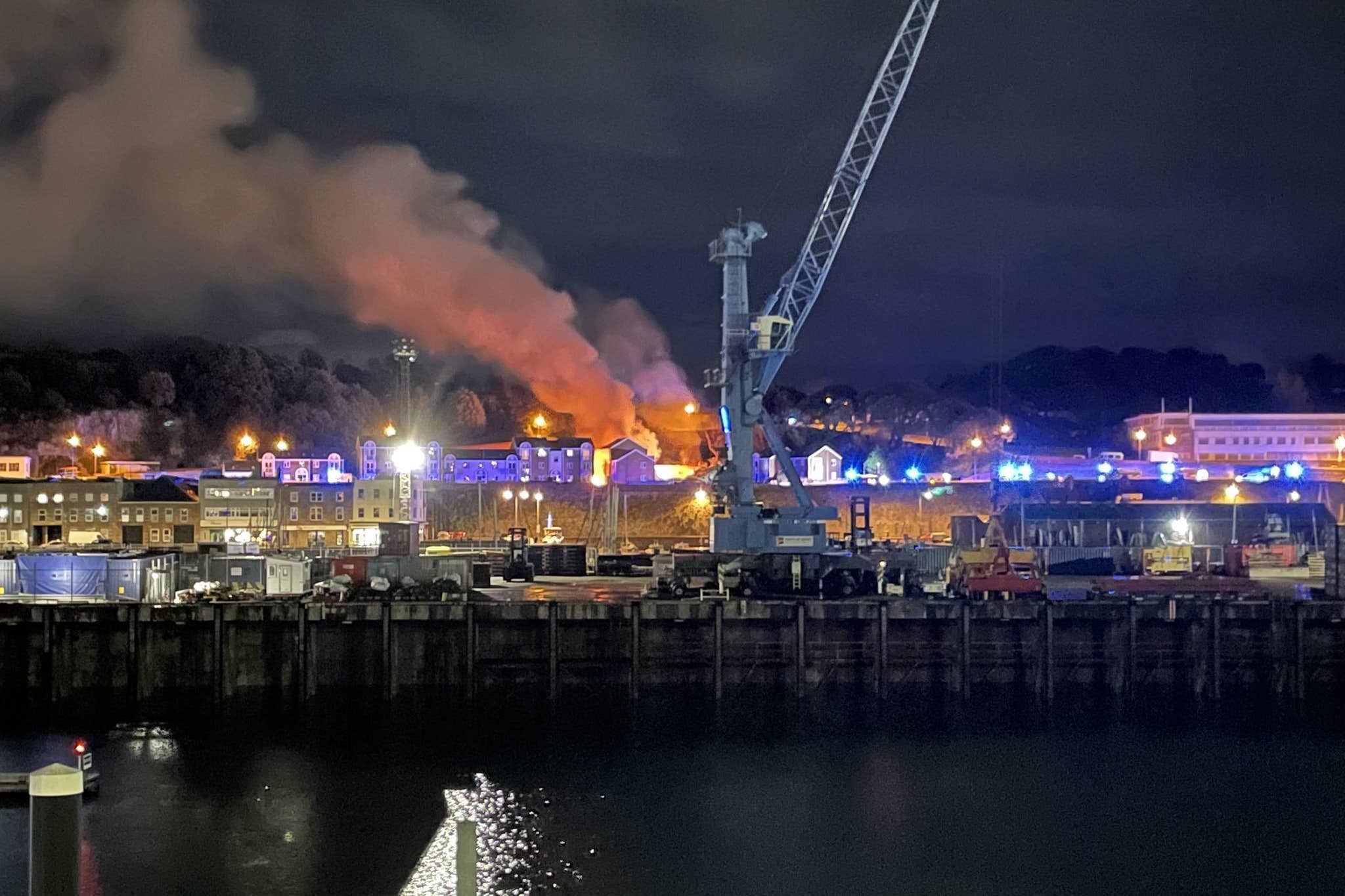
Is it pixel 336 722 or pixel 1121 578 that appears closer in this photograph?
pixel 336 722

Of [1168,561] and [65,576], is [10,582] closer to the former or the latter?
[65,576]

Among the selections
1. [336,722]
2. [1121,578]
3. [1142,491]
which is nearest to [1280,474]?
[1142,491]

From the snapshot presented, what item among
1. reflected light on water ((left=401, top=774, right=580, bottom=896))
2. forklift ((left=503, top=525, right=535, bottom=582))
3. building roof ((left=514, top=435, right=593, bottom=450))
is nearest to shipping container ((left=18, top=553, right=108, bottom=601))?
forklift ((left=503, top=525, right=535, bottom=582))

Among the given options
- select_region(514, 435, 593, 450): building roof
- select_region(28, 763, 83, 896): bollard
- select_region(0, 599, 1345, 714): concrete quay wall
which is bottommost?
select_region(0, 599, 1345, 714): concrete quay wall

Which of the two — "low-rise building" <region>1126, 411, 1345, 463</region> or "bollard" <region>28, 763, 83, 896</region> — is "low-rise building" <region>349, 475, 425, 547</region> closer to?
"bollard" <region>28, 763, 83, 896</region>

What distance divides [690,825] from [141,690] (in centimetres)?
1345

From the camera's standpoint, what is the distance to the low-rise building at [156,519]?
54.3 m

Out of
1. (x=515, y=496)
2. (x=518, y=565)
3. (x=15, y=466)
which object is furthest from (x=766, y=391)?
(x=15, y=466)

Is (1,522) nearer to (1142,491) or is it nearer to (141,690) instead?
(141,690)

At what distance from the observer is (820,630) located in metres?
25.2

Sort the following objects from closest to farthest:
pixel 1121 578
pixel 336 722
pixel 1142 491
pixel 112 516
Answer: pixel 336 722, pixel 1121 578, pixel 112 516, pixel 1142 491

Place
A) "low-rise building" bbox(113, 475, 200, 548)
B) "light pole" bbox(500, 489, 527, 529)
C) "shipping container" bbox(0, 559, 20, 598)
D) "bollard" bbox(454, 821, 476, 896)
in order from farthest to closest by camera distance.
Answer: "light pole" bbox(500, 489, 527, 529) < "low-rise building" bbox(113, 475, 200, 548) < "shipping container" bbox(0, 559, 20, 598) < "bollard" bbox(454, 821, 476, 896)

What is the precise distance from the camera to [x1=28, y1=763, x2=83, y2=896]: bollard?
14.0 ft

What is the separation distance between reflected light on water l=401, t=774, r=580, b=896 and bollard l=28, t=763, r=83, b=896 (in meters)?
9.64
